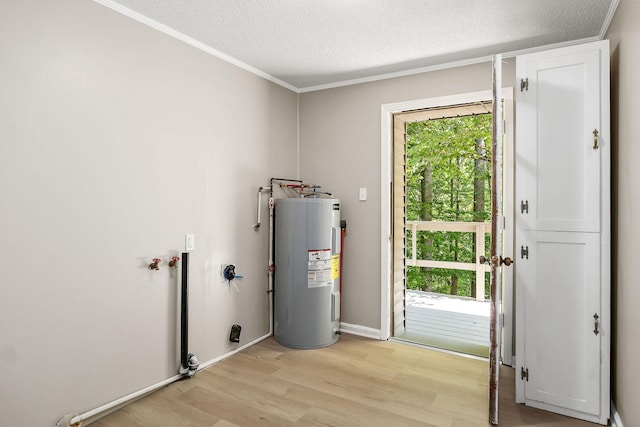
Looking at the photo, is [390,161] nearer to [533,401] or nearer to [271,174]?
[271,174]

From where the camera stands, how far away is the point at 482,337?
3.52 meters

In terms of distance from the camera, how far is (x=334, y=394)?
2.42m

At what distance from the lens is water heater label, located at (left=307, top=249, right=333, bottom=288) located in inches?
124

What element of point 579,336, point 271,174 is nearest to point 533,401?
point 579,336

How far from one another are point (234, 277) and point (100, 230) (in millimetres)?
1116

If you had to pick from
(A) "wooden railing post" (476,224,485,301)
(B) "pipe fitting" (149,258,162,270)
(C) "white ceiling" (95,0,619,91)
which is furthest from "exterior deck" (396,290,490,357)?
(C) "white ceiling" (95,0,619,91)

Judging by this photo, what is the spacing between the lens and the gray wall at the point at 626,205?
171cm

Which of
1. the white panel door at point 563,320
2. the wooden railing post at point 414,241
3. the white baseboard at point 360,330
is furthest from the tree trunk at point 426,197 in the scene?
the white panel door at point 563,320

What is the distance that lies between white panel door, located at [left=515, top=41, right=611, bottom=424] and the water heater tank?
1.52m

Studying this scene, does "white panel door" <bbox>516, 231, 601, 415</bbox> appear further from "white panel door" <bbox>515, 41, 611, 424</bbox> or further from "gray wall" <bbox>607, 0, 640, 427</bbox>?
"gray wall" <bbox>607, 0, 640, 427</bbox>

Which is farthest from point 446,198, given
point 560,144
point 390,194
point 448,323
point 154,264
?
point 154,264

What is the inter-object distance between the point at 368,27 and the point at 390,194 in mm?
1486

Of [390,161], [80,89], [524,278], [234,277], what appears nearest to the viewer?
[80,89]

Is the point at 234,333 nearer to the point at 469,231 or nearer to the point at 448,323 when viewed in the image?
the point at 448,323
